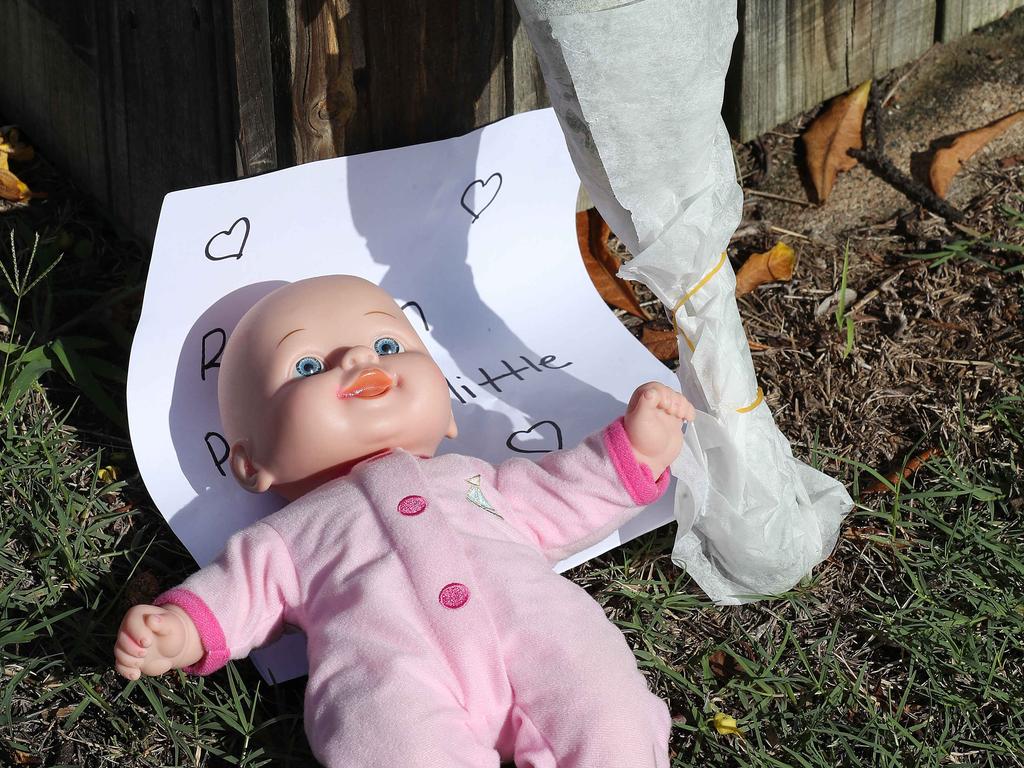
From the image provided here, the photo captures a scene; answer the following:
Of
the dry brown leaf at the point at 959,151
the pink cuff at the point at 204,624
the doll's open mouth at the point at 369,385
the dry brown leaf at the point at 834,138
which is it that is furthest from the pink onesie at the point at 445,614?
the dry brown leaf at the point at 959,151

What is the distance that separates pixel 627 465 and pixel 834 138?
1.37 m

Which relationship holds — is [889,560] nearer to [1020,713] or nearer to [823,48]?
[1020,713]

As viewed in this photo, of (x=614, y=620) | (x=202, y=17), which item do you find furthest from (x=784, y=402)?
(x=202, y=17)

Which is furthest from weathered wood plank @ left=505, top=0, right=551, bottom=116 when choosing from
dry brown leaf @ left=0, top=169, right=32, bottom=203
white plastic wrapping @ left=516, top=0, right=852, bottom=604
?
dry brown leaf @ left=0, top=169, right=32, bottom=203

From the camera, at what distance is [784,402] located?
2.42 m

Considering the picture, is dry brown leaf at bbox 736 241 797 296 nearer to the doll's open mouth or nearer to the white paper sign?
the white paper sign

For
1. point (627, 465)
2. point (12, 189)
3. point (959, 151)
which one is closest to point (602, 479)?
point (627, 465)

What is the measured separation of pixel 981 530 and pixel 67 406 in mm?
1822

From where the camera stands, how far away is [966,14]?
3.00 meters

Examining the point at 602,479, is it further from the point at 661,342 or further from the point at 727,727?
the point at 661,342

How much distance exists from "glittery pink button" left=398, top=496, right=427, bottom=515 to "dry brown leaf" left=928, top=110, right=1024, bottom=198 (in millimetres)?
1683

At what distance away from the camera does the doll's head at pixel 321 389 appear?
190 cm

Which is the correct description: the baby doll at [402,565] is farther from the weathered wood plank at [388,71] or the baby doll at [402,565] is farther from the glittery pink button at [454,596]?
the weathered wood plank at [388,71]

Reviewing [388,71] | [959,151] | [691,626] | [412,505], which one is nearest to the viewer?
[412,505]
